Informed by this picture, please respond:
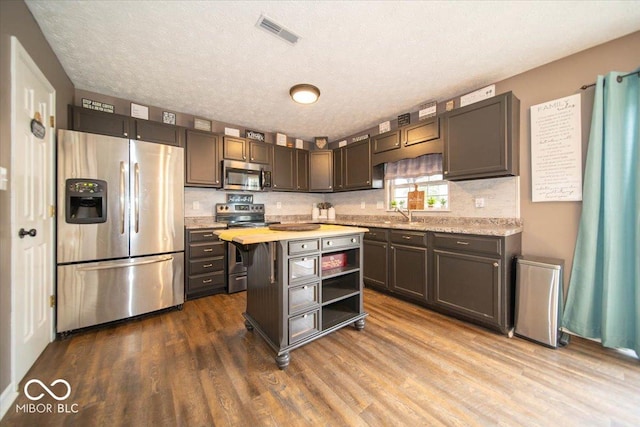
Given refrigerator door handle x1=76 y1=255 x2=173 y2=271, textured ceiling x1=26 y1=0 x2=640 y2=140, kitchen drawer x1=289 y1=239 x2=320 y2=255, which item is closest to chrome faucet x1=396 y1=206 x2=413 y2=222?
textured ceiling x1=26 y1=0 x2=640 y2=140

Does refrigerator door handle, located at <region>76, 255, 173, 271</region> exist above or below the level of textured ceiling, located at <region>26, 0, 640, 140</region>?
below

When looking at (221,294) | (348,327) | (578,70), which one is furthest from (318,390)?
(578,70)

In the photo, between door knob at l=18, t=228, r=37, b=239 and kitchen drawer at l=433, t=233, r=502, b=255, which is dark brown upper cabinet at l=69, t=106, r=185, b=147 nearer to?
door knob at l=18, t=228, r=37, b=239

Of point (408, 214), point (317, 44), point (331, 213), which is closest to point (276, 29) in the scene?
point (317, 44)

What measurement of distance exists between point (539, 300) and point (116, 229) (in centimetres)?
401

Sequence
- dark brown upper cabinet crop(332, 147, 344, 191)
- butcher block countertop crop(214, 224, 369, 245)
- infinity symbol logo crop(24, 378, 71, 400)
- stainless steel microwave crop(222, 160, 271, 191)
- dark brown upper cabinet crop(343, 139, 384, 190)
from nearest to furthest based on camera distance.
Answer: infinity symbol logo crop(24, 378, 71, 400) < butcher block countertop crop(214, 224, 369, 245) < stainless steel microwave crop(222, 160, 271, 191) < dark brown upper cabinet crop(343, 139, 384, 190) < dark brown upper cabinet crop(332, 147, 344, 191)

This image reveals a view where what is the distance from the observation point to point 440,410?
1370 millimetres

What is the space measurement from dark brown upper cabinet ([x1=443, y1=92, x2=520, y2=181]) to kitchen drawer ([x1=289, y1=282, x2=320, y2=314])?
80.8 inches

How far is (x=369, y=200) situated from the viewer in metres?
4.18

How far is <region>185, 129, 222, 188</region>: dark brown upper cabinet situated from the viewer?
332 centimetres

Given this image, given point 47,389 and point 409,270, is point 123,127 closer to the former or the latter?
point 47,389

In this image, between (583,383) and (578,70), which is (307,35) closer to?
(578,70)

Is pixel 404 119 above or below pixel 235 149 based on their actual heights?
above

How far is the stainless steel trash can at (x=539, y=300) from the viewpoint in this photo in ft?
6.44
